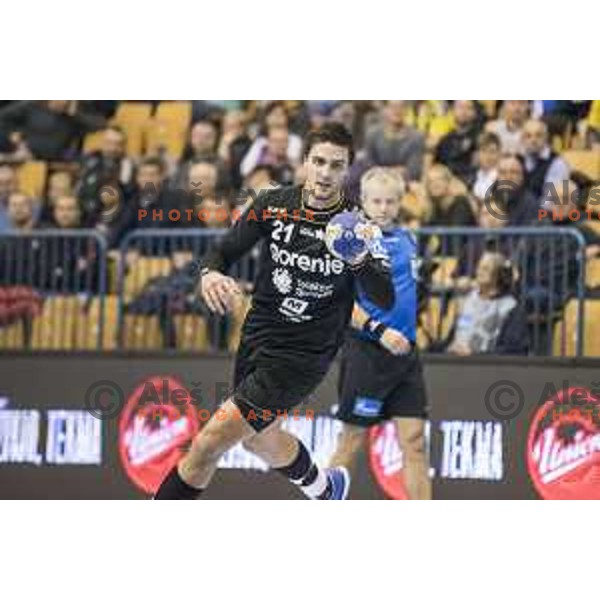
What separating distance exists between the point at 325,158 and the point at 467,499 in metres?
2.77

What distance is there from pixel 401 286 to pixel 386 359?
40cm

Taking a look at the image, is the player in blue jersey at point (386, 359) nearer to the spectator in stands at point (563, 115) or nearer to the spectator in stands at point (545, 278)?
the spectator in stands at point (545, 278)

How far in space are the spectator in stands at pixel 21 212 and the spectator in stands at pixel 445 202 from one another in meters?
2.63

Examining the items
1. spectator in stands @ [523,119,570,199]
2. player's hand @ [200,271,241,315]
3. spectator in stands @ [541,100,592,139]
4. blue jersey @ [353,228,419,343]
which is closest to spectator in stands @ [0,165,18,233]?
blue jersey @ [353,228,419,343]

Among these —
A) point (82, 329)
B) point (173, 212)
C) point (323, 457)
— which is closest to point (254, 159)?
point (173, 212)

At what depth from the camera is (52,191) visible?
37.1ft

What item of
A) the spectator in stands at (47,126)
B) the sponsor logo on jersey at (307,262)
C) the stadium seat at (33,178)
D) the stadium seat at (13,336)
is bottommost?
the stadium seat at (13,336)

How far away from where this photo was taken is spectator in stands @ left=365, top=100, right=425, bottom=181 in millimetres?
10844

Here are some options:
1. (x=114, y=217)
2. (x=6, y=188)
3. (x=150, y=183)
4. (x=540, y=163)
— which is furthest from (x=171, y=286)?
(x=540, y=163)

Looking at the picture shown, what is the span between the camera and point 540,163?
418 inches

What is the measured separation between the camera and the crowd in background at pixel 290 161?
10555 mm

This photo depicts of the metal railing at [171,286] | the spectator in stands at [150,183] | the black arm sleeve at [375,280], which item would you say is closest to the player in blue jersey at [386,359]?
the black arm sleeve at [375,280]
